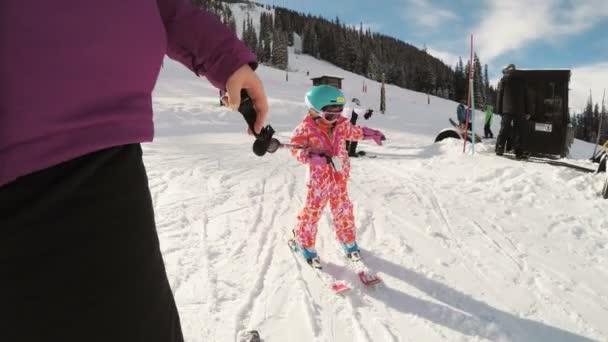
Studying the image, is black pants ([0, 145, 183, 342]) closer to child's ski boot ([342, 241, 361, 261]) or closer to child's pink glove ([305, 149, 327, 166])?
child's pink glove ([305, 149, 327, 166])

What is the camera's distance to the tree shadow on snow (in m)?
2.62

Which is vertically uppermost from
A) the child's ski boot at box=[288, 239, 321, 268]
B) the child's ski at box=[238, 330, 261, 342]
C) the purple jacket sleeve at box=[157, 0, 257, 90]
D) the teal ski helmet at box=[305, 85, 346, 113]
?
the teal ski helmet at box=[305, 85, 346, 113]

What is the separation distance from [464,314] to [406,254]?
1.01m

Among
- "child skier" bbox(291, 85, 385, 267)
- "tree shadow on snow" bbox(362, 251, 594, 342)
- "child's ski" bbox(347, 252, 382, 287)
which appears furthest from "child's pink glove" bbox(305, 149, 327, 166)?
"tree shadow on snow" bbox(362, 251, 594, 342)

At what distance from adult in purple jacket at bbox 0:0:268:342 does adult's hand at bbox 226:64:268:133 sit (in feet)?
0.91

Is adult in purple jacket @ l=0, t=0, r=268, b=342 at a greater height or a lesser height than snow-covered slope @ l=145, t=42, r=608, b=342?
greater

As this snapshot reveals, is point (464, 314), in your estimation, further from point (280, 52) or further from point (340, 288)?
point (280, 52)

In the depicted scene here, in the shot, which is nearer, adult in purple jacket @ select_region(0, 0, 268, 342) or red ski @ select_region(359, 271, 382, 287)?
adult in purple jacket @ select_region(0, 0, 268, 342)

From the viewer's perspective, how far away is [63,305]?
2.25 feet

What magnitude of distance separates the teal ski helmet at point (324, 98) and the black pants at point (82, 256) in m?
2.81

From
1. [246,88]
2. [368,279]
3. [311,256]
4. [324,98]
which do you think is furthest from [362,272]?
[246,88]

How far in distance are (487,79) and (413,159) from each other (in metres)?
94.3

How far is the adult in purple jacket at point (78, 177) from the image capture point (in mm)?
643

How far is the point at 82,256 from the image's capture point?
0.70 meters
